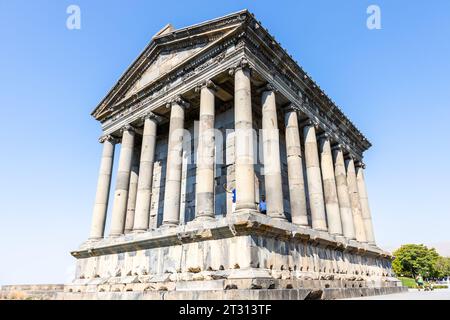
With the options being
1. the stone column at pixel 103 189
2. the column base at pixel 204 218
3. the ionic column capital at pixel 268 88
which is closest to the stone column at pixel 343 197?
the ionic column capital at pixel 268 88

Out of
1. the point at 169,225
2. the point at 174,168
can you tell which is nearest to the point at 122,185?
the point at 174,168

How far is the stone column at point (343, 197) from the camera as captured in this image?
17.2m

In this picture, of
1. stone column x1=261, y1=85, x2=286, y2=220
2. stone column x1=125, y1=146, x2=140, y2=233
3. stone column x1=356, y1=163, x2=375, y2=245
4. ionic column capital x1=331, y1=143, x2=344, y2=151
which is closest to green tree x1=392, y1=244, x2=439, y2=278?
stone column x1=356, y1=163, x2=375, y2=245

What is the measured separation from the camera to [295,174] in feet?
44.9

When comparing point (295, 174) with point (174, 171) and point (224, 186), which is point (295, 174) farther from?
point (174, 171)

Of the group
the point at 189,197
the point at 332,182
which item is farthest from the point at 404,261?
the point at 189,197

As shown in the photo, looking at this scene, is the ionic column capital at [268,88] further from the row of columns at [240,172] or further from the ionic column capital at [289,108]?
the ionic column capital at [289,108]

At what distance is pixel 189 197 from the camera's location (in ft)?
52.3

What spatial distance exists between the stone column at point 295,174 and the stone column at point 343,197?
213 inches

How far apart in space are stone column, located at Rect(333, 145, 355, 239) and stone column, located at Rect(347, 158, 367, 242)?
171 cm

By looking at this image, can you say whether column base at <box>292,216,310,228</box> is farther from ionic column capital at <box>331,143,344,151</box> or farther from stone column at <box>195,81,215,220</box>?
ionic column capital at <box>331,143,344,151</box>

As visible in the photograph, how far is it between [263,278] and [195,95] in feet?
30.6

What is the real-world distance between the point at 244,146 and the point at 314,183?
5.30 metres

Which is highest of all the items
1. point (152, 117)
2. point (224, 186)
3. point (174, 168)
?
point (152, 117)
